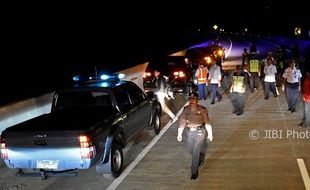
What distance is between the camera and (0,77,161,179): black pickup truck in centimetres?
811

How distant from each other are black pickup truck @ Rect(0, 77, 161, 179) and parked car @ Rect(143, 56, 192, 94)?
7.95 m

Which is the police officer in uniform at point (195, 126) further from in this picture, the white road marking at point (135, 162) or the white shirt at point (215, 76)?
the white shirt at point (215, 76)

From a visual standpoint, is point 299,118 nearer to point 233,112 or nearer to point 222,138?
point 233,112

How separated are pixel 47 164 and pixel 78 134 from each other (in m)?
0.83

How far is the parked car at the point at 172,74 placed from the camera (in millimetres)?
18797

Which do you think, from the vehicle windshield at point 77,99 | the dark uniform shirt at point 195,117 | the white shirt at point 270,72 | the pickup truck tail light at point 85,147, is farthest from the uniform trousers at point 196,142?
the white shirt at point 270,72

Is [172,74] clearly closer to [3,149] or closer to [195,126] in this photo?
[195,126]

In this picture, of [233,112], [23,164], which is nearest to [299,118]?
[233,112]

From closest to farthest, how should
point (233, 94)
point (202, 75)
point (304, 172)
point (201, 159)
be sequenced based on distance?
point (304, 172) < point (201, 159) < point (233, 94) < point (202, 75)

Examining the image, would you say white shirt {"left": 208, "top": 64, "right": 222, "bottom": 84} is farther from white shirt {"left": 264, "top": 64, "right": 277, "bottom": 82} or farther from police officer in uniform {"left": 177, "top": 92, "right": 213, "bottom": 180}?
police officer in uniform {"left": 177, "top": 92, "right": 213, "bottom": 180}

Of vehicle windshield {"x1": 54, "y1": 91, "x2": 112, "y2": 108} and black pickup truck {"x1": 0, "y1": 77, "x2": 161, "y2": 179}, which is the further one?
vehicle windshield {"x1": 54, "y1": 91, "x2": 112, "y2": 108}

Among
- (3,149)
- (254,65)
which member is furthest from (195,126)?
(254,65)

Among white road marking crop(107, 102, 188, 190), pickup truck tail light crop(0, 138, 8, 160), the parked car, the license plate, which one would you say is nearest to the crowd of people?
the parked car

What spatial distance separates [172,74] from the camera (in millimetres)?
18906
